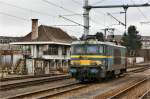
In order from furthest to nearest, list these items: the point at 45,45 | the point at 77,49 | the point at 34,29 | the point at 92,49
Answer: the point at 45,45
the point at 34,29
the point at 77,49
the point at 92,49

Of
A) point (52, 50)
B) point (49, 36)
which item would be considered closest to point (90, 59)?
point (52, 50)

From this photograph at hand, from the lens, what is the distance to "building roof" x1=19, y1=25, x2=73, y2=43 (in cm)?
6308

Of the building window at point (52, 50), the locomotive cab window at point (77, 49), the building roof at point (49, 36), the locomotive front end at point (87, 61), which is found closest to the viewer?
the locomotive front end at point (87, 61)

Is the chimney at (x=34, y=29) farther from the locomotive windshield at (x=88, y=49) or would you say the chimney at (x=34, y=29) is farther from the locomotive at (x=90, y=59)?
the locomotive windshield at (x=88, y=49)

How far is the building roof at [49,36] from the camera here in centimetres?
6308

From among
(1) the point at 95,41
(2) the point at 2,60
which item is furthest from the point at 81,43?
(2) the point at 2,60

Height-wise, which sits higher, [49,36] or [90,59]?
[49,36]

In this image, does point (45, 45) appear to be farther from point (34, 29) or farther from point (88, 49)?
point (88, 49)

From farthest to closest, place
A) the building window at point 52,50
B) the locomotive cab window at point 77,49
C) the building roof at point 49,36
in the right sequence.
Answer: the building roof at point 49,36 → the building window at point 52,50 → the locomotive cab window at point 77,49

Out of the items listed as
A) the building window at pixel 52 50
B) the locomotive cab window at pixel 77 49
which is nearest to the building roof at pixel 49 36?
the building window at pixel 52 50

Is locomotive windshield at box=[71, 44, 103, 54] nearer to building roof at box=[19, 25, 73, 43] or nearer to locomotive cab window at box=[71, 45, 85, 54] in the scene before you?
locomotive cab window at box=[71, 45, 85, 54]

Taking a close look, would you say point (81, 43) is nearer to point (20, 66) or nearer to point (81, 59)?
point (81, 59)

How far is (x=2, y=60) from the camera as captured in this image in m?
50.7

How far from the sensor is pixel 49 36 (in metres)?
64.5
